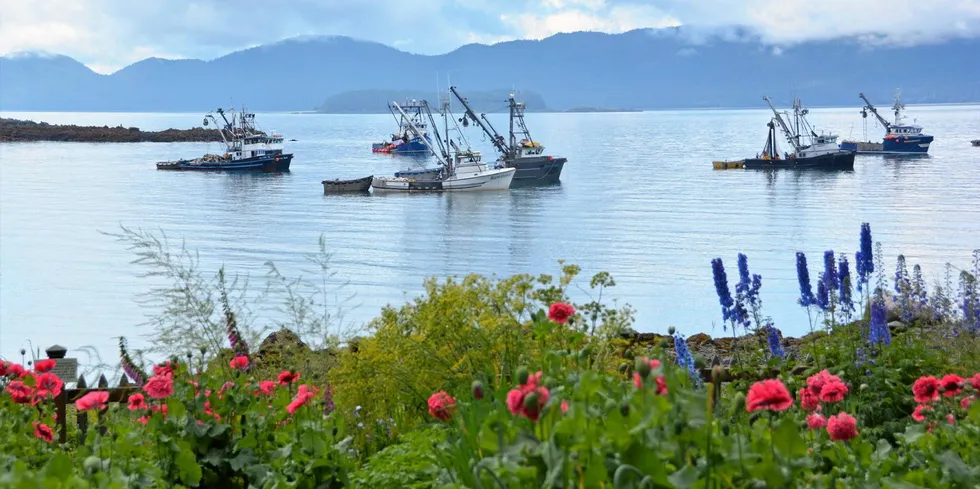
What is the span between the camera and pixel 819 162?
51812 mm

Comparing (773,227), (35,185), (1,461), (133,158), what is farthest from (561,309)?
(133,158)

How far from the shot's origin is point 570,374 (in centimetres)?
283

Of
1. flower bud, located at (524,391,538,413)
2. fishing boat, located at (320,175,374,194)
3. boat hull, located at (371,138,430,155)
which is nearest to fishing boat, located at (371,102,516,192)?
fishing boat, located at (320,175,374,194)

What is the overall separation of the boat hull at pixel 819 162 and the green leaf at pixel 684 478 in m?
52.3

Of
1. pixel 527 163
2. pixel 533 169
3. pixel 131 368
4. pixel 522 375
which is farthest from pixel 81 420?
pixel 527 163

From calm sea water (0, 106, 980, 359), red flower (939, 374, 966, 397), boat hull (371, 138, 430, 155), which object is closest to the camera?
red flower (939, 374, 966, 397)

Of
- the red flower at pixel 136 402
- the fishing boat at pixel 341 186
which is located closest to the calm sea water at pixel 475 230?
the fishing boat at pixel 341 186

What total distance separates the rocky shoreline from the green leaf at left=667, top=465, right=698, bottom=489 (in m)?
90.3

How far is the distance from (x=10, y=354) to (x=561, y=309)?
9.72 meters

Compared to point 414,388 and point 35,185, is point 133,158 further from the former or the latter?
point 414,388

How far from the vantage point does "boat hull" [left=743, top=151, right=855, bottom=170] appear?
5150 centimetres

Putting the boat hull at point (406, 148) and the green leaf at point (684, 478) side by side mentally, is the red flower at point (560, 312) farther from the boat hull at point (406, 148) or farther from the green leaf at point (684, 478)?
the boat hull at point (406, 148)

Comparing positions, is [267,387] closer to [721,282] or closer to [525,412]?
[525,412]

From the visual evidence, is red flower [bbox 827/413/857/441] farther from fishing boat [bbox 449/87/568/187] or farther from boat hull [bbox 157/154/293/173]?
boat hull [bbox 157/154/293/173]
